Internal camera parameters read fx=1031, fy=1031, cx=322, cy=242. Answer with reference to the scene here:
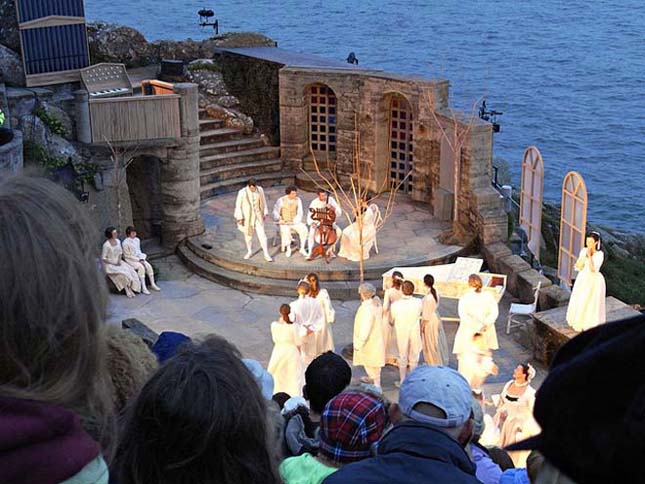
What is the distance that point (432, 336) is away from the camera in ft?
47.4

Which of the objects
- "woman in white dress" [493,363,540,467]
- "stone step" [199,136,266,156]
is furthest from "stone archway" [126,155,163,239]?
"woman in white dress" [493,363,540,467]

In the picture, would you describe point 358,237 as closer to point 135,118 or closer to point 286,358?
point 135,118

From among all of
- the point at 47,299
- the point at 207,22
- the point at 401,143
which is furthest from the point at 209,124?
the point at 47,299

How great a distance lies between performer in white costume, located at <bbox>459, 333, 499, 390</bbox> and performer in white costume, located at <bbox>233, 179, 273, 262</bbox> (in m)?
5.75

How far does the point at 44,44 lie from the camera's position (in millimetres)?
21281

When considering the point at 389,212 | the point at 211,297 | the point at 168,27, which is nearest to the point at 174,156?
the point at 211,297

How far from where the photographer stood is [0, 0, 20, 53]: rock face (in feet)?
68.7

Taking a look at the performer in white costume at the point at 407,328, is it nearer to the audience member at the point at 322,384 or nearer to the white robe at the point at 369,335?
the white robe at the point at 369,335

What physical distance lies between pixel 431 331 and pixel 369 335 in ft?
2.97

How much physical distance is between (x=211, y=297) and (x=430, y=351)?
5096 millimetres

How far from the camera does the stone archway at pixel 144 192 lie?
21109 millimetres

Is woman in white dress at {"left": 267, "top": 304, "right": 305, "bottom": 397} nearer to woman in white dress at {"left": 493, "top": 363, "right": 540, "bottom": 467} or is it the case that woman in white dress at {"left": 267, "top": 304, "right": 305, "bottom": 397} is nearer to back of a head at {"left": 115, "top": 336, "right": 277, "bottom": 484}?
woman in white dress at {"left": 493, "top": 363, "right": 540, "bottom": 467}

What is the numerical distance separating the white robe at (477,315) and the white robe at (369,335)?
1133mm

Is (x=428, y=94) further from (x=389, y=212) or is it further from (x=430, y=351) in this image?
(x=430, y=351)
